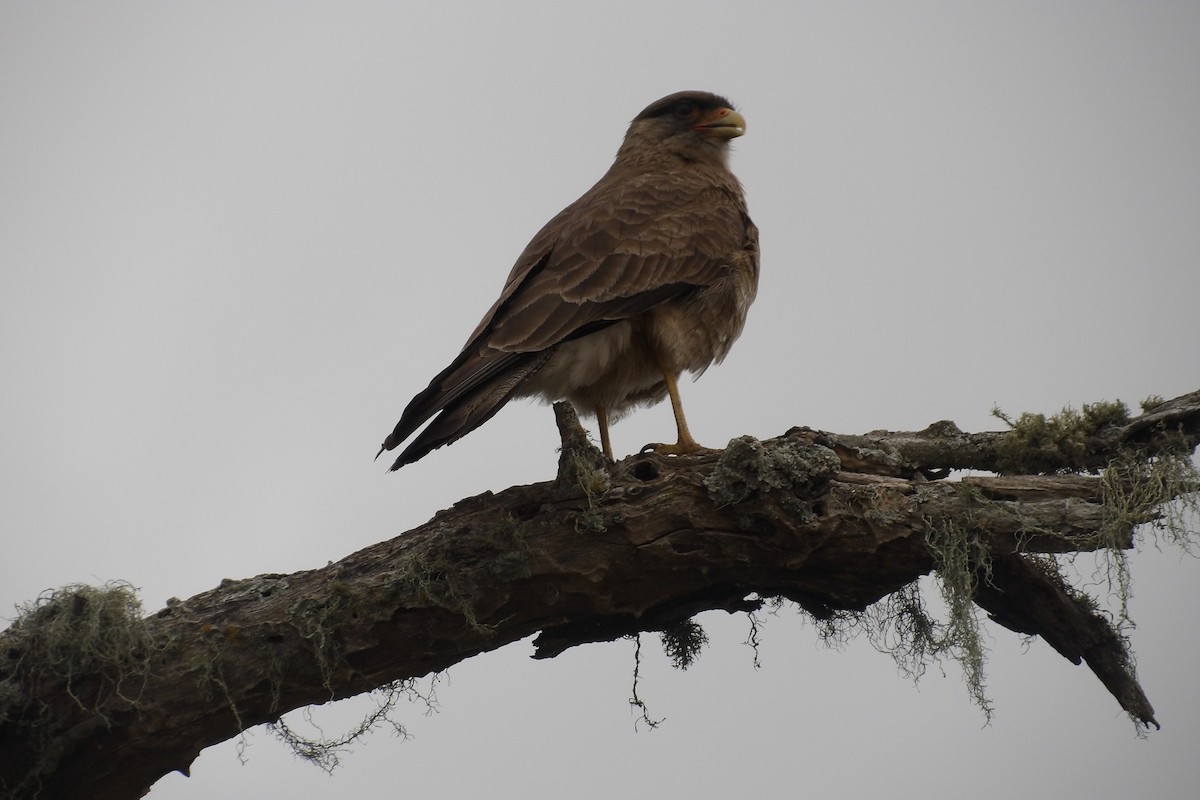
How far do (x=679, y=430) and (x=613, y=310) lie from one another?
65 cm

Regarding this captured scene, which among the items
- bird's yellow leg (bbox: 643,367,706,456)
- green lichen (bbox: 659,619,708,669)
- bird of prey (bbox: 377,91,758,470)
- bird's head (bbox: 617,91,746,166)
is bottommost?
green lichen (bbox: 659,619,708,669)

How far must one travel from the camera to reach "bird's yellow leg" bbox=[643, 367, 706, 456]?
4.73 metres

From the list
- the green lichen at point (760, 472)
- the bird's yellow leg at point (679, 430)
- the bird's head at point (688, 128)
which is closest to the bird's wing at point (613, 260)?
the bird's yellow leg at point (679, 430)

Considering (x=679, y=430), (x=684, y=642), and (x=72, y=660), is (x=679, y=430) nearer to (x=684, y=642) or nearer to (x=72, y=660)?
(x=684, y=642)

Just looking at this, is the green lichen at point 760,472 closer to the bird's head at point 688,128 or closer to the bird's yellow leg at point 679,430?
the bird's yellow leg at point 679,430

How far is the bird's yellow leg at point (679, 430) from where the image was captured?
4.73 meters

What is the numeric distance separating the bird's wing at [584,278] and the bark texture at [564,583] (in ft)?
1.13

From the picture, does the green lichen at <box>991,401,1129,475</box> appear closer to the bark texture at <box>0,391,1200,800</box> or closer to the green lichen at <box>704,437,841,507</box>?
the bark texture at <box>0,391,1200,800</box>

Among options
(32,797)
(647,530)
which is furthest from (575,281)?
(32,797)

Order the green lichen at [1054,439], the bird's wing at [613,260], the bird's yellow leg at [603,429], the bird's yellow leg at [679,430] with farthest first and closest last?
the bird's yellow leg at [603,429] < the bird's yellow leg at [679,430] < the bird's wing at [613,260] < the green lichen at [1054,439]

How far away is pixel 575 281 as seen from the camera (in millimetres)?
4590

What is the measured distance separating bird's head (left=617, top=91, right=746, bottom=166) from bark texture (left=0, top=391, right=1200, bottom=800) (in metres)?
2.50

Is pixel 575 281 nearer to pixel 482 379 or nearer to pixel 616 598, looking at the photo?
pixel 482 379

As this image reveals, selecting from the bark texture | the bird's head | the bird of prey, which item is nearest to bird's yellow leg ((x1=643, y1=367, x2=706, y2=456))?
the bird of prey
